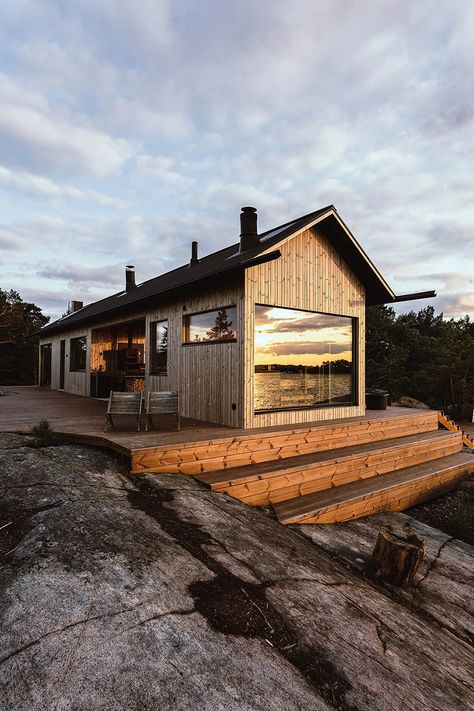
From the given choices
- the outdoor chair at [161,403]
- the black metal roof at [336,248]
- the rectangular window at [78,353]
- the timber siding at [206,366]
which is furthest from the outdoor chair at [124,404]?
the rectangular window at [78,353]

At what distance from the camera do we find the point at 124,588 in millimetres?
2115

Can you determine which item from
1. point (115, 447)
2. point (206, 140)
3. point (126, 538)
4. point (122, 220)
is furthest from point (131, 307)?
point (122, 220)

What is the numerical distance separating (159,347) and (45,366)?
495 inches

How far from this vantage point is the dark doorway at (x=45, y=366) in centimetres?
1792

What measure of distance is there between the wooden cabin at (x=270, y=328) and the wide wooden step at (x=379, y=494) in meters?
1.86

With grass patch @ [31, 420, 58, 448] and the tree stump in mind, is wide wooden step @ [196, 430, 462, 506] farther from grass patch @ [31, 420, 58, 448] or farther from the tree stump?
grass patch @ [31, 420, 58, 448]

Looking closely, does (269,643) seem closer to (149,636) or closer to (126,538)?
(149,636)

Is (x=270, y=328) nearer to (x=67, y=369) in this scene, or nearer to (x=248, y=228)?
(x=248, y=228)

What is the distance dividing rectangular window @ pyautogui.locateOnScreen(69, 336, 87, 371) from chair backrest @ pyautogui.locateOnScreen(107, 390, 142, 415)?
28.0 ft

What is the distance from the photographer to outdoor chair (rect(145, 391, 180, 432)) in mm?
5660

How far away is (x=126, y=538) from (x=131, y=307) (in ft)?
25.6

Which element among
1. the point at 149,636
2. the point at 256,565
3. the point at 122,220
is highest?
the point at 122,220

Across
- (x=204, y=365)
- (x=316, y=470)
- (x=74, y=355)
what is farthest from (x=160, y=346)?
(x=74, y=355)

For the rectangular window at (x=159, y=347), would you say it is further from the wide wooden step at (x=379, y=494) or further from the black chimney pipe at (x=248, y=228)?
the wide wooden step at (x=379, y=494)
